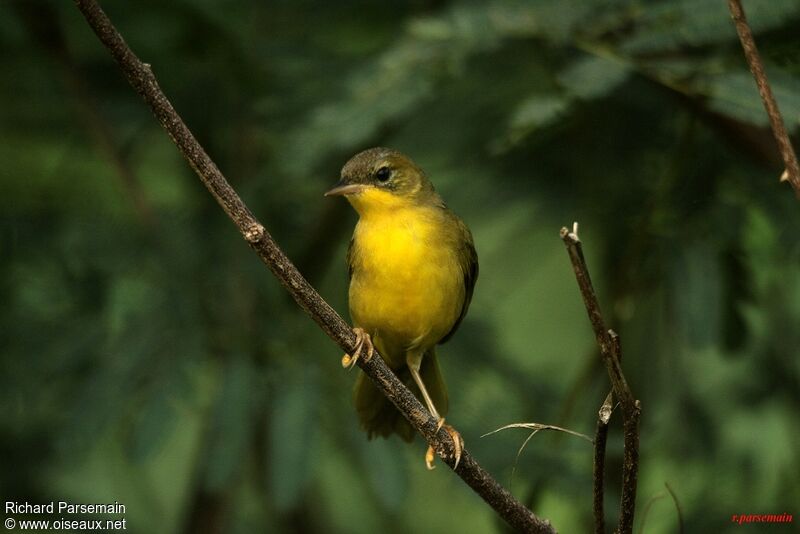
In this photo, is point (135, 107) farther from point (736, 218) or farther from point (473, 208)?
point (736, 218)

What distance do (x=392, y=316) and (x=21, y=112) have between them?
2575 mm

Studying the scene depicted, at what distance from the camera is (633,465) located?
2494 mm

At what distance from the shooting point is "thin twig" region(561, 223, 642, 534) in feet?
7.27

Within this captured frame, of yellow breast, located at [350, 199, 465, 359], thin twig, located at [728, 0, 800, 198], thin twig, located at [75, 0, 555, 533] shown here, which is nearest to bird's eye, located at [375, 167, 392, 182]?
yellow breast, located at [350, 199, 465, 359]

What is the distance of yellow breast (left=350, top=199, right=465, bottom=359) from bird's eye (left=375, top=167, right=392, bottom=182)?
19cm

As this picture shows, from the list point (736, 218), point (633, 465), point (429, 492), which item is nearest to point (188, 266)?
point (429, 492)

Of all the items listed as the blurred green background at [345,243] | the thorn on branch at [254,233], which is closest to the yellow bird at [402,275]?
the blurred green background at [345,243]

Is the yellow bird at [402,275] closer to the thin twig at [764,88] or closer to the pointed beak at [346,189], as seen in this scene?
the pointed beak at [346,189]

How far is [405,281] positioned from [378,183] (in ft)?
1.71

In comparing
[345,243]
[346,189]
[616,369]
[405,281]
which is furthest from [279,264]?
[345,243]

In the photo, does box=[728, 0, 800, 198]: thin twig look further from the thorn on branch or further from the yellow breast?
the yellow breast

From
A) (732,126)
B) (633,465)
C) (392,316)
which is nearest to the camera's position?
(633,465)

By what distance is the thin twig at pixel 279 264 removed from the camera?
245 centimetres

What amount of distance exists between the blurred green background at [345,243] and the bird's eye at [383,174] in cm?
20
